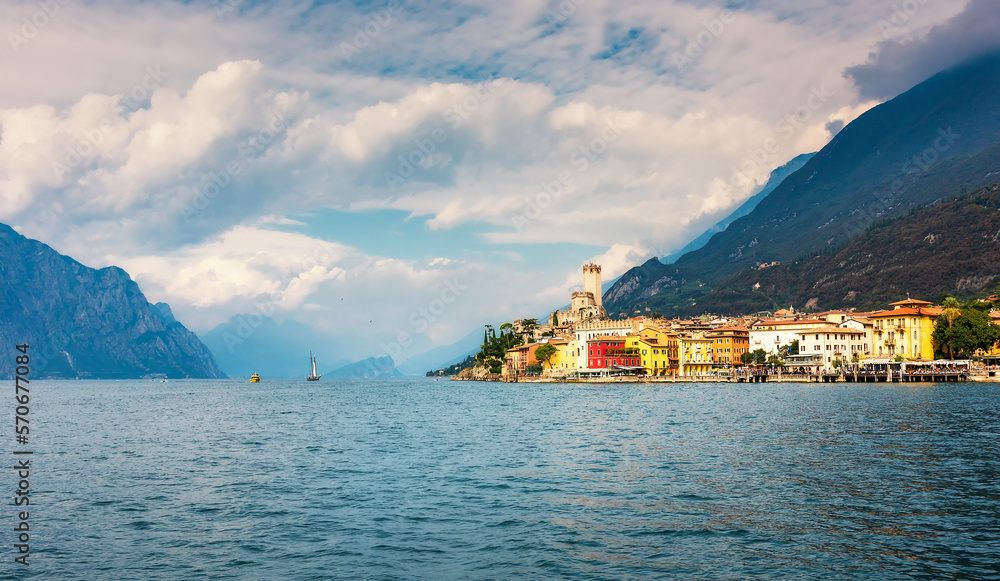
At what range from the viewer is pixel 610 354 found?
162m

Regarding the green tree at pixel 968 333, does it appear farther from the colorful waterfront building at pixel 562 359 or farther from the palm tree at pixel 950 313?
the colorful waterfront building at pixel 562 359

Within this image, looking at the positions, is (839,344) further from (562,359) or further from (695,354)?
(562,359)

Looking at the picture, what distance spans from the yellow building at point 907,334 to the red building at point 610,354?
170 feet

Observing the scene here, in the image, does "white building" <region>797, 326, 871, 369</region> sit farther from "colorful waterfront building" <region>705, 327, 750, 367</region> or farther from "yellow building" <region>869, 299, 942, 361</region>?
"colorful waterfront building" <region>705, 327, 750, 367</region>

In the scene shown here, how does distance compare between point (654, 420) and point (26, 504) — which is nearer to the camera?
point (26, 504)

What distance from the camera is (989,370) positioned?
112750mm

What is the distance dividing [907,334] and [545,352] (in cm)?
8201

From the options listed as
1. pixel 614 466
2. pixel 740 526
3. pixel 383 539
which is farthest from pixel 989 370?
pixel 383 539

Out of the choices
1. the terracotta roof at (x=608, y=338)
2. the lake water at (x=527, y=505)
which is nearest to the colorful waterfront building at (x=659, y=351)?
the terracotta roof at (x=608, y=338)

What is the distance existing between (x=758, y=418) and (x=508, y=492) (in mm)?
34407

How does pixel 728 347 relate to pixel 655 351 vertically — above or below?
above

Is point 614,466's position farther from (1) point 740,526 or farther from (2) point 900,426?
(2) point 900,426

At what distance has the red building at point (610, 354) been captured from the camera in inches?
6270

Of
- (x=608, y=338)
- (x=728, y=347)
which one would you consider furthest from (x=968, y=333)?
(x=608, y=338)
